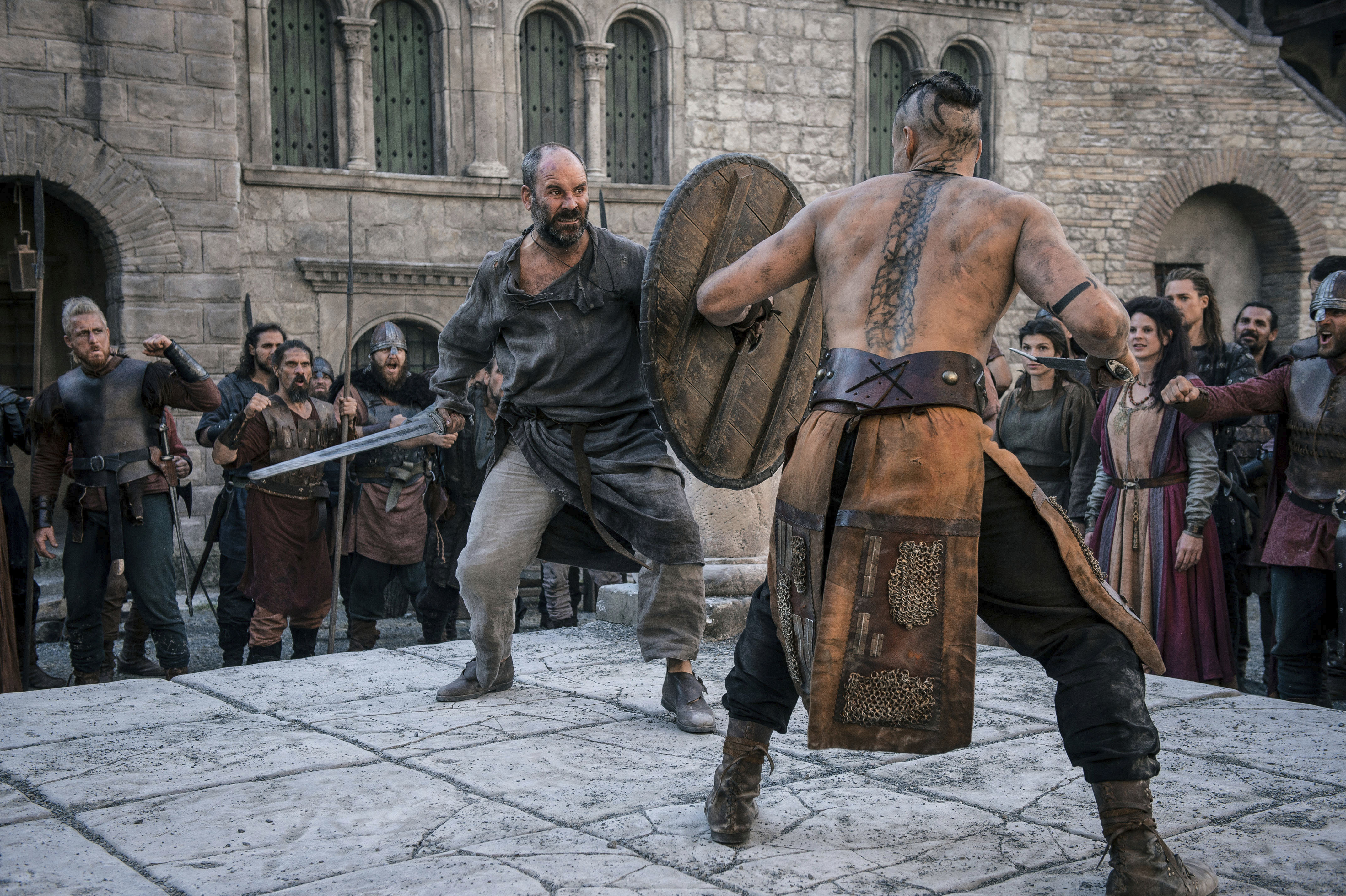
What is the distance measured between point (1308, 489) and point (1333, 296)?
2.37 feet

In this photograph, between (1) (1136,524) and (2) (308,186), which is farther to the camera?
(2) (308,186)

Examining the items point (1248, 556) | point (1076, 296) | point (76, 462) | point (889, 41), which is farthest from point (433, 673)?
point (889, 41)

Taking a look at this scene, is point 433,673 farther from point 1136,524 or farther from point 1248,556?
point 1248,556

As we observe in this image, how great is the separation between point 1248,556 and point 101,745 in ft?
14.7

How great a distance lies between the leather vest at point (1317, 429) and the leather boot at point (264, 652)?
15.0ft

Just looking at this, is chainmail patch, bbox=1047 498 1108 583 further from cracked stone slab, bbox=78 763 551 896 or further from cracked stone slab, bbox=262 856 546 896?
cracked stone slab, bbox=78 763 551 896

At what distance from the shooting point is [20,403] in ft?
20.9

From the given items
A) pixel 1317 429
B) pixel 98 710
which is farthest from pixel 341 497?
pixel 1317 429

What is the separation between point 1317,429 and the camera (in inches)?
185

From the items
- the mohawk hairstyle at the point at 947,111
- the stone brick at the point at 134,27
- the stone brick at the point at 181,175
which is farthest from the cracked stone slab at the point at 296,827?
the stone brick at the point at 134,27

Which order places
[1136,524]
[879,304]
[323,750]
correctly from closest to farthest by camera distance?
[879,304] < [323,750] < [1136,524]

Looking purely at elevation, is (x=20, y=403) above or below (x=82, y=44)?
below

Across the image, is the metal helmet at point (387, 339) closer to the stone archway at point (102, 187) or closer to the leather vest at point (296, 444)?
the leather vest at point (296, 444)

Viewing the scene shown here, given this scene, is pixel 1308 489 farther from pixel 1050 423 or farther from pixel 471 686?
pixel 471 686
